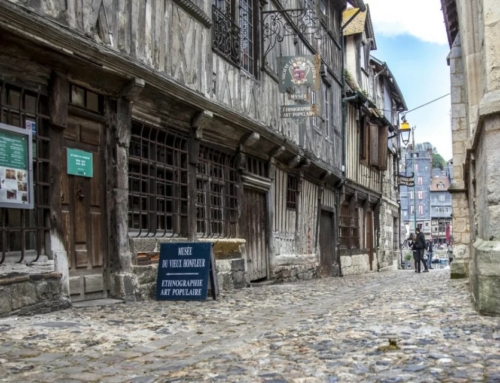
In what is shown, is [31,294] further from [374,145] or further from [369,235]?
[369,235]

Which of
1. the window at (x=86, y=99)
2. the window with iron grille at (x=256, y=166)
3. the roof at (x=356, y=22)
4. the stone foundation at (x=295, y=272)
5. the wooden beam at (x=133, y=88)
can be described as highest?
the roof at (x=356, y=22)

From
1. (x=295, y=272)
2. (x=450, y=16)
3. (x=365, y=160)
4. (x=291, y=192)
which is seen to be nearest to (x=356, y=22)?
(x=365, y=160)

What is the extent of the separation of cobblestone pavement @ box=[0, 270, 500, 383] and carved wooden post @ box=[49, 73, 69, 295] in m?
0.47

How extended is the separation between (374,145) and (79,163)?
15.1 m

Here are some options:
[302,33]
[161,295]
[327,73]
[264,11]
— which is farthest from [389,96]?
[161,295]

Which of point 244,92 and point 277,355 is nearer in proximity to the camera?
point 277,355

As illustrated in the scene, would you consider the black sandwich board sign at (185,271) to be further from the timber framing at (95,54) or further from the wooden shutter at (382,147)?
the wooden shutter at (382,147)

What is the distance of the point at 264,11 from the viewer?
1102cm

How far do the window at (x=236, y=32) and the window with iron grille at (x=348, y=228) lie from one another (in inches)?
317

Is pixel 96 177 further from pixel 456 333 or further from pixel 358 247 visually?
pixel 358 247

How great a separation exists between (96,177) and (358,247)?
13.8 metres

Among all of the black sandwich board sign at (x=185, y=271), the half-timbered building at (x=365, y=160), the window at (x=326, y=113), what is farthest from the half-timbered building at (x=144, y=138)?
the half-timbered building at (x=365, y=160)

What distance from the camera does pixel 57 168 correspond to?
5.99 metres

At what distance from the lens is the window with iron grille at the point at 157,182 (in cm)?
744
